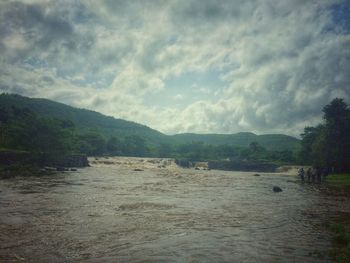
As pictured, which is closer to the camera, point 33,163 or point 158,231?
point 158,231

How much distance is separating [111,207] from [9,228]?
976cm

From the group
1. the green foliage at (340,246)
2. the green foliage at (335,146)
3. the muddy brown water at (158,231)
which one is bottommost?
the muddy brown water at (158,231)

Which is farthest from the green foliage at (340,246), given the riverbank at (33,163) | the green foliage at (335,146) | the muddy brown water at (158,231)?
the green foliage at (335,146)

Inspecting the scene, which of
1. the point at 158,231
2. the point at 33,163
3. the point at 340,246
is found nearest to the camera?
the point at 340,246

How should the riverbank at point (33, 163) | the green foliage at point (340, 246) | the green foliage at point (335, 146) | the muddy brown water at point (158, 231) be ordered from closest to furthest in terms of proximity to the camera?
1. the green foliage at point (340, 246)
2. the muddy brown water at point (158, 231)
3. the riverbank at point (33, 163)
4. the green foliage at point (335, 146)

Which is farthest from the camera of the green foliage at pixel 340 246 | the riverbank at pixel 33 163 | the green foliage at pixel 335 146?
the green foliage at pixel 335 146

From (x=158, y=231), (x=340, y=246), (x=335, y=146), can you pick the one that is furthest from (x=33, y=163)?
(x=335, y=146)

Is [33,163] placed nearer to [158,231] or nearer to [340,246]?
[158,231]

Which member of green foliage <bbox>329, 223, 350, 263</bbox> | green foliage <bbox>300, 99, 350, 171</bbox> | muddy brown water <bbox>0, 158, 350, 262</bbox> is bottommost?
muddy brown water <bbox>0, 158, 350, 262</bbox>

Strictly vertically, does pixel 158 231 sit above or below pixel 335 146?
below

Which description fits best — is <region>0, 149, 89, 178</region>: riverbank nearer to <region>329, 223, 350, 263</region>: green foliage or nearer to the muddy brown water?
the muddy brown water

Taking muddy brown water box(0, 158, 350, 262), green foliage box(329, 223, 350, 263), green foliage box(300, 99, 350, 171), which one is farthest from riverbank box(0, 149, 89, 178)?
green foliage box(300, 99, 350, 171)

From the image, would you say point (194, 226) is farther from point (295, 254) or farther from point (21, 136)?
point (21, 136)

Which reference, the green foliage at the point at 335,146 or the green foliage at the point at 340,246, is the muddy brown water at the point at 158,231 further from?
the green foliage at the point at 335,146
